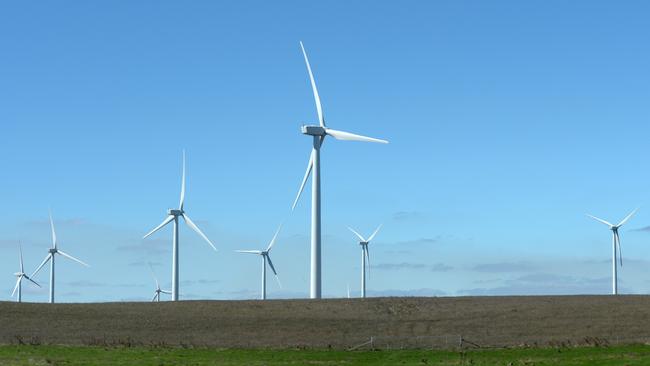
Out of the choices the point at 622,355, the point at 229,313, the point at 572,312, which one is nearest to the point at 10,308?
the point at 229,313

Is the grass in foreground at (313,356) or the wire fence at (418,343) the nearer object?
the grass in foreground at (313,356)

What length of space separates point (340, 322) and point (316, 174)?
55.9 feet

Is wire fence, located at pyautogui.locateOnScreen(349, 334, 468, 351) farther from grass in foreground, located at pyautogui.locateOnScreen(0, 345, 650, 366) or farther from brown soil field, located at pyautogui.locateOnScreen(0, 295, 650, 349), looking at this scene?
grass in foreground, located at pyautogui.locateOnScreen(0, 345, 650, 366)

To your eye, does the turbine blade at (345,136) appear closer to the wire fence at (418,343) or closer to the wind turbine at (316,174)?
the wind turbine at (316,174)

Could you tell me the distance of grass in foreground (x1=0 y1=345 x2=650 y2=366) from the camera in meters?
52.5

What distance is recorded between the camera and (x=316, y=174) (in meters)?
97.5

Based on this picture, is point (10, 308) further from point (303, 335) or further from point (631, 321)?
point (631, 321)

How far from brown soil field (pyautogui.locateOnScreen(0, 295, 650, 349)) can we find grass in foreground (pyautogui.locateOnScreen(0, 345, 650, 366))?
6922mm

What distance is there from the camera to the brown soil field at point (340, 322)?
7238cm

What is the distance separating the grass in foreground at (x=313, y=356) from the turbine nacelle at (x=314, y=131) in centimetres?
4274

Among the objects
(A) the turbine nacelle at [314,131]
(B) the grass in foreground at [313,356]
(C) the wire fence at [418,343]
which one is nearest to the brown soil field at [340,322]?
(C) the wire fence at [418,343]

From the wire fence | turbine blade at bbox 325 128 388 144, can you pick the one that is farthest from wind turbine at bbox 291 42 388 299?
the wire fence

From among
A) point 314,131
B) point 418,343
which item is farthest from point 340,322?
point 314,131

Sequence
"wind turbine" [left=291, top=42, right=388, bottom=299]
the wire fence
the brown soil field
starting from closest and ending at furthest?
1. the wire fence
2. the brown soil field
3. "wind turbine" [left=291, top=42, right=388, bottom=299]
